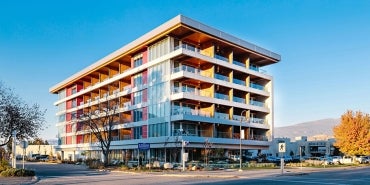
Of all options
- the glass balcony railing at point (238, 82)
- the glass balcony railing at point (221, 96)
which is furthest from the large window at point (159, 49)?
the glass balcony railing at point (238, 82)

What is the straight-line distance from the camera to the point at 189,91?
55469 millimetres

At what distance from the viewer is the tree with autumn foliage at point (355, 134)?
65562mm

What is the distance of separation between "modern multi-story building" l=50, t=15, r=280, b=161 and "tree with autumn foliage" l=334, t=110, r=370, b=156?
39.6ft

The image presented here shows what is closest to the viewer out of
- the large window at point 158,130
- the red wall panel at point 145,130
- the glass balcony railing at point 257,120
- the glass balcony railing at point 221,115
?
the large window at point 158,130

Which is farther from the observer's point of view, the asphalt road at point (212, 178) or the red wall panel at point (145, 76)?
the red wall panel at point (145, 76)

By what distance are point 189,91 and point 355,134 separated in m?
30.0

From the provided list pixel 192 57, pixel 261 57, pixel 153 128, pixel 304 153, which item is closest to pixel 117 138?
pixel 153 128

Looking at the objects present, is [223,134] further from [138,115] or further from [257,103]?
[138,115]

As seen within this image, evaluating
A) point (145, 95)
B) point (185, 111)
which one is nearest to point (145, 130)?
point (145, 95)

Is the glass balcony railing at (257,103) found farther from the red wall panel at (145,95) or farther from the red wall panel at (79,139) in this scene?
the red wall panel at (79,139)

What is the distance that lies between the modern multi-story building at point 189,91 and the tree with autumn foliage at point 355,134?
39.6ft

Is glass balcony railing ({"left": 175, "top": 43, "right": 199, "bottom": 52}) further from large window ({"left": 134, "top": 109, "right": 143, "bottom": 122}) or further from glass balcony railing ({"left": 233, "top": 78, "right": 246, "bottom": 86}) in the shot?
large window ({"left": 134, "top": 109, "right": 143, "bottom": 122})

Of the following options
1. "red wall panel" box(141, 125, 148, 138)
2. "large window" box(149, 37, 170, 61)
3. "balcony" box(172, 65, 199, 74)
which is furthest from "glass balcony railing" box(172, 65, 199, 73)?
"red wall panel" box(141, 125, 148, 138)

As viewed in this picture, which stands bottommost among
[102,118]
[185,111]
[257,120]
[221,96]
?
[257,120]
